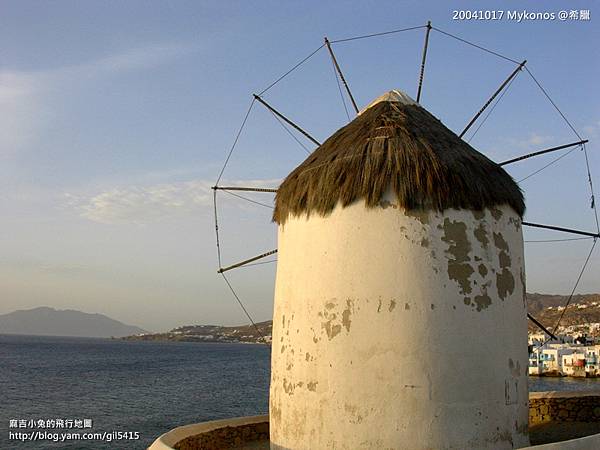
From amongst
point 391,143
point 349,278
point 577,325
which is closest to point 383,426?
point 349,278

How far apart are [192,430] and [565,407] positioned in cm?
658

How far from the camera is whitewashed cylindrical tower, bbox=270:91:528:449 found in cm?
668

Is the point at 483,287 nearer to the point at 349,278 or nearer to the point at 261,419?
the point at 349,278

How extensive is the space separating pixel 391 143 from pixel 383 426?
3.25m

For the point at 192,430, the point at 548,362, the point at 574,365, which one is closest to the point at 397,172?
the point at 192,430

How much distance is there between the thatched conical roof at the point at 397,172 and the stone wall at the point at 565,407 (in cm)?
449

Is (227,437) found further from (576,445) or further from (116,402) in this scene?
(116,402)

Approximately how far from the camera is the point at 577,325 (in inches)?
4345

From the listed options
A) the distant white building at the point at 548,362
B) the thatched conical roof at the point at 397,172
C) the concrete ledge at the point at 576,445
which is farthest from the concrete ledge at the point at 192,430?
the distant white building at the point at 548,362

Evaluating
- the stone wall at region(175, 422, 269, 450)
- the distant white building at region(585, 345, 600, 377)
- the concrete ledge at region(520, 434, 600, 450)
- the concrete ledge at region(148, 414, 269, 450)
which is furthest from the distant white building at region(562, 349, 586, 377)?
the concrete ledge at region(520, 434, 600, 450)

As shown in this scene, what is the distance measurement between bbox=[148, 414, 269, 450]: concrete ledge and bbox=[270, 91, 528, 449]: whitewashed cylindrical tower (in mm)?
1387

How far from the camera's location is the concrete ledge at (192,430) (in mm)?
6975

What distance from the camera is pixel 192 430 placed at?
27.6ft

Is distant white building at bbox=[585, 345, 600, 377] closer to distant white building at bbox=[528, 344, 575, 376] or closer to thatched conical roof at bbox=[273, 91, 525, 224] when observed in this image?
distant white building at bbox=[528, 344, 575, 376]
